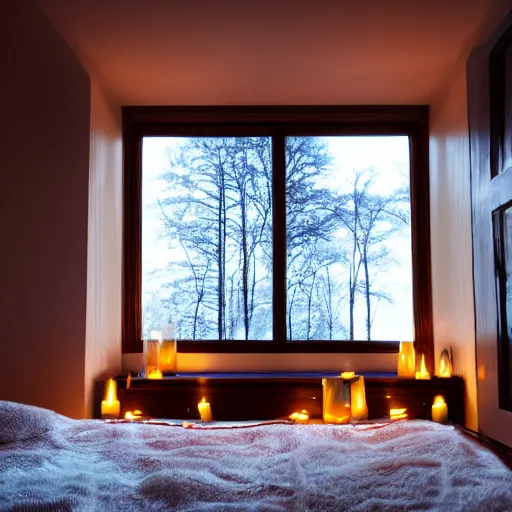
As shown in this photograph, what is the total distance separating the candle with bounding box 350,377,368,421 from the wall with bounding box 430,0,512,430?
42 cm

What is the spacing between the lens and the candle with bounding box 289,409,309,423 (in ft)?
8.73

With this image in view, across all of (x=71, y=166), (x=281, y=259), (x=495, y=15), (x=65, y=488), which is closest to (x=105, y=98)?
(x=71, y=166)

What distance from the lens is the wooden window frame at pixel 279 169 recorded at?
3.06 meters

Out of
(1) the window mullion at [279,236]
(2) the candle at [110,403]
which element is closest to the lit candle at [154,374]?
(2) the candle at [110,403]

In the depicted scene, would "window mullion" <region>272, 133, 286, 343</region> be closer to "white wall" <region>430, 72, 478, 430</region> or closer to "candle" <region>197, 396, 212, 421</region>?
"candle" <region>197, 396, 212, 421</region>

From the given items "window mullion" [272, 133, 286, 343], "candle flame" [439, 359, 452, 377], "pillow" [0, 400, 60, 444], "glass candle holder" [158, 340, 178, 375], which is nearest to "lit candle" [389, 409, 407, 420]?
"candle flame" [439, 359, 452, 377]

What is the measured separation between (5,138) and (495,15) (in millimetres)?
1944

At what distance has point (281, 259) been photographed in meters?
3.09

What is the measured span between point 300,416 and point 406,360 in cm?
54

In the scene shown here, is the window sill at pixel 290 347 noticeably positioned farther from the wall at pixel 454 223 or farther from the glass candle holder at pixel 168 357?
the wall at pixel 454 223

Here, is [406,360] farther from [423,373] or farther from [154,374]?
[154,374]

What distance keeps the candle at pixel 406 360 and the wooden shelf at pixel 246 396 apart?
0.08m

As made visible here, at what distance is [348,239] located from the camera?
309 centimetres

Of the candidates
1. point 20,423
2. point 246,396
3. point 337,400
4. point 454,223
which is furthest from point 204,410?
point 454,223
